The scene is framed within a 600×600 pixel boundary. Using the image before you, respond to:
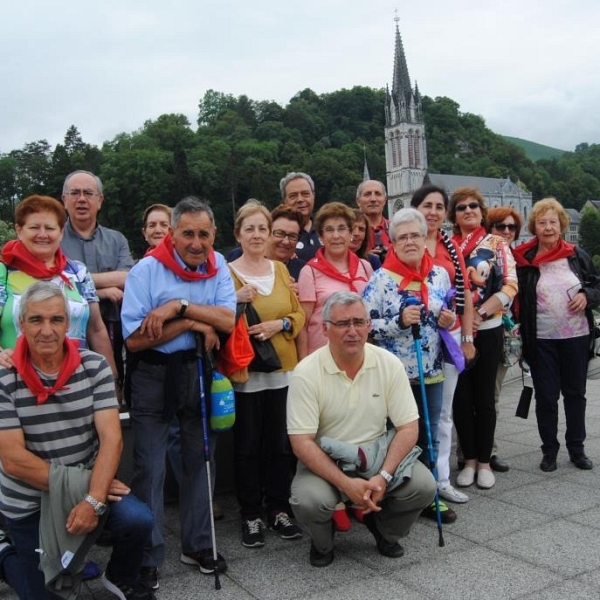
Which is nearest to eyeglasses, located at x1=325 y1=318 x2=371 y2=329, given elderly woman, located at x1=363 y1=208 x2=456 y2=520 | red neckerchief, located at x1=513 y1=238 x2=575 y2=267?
elderly woman, located at x1=363 y1=208 x2=456 y2=520

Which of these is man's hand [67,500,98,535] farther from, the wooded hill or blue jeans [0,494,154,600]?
the wooded hill

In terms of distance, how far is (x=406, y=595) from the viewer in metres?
3.43

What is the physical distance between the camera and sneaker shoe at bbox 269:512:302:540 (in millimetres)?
4281

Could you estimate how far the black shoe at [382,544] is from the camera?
3943 mm

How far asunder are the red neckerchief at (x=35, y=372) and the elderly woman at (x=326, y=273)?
70.1 inches

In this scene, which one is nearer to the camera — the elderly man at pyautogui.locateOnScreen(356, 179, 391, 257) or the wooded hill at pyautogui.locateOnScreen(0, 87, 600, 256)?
the elderly man at pyautogui.locateOnScreen(356, 179, 391, 257)

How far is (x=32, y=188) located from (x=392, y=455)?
70.4 m

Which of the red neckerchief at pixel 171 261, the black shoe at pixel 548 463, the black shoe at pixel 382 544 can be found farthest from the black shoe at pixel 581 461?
the red neckerchief at pixel 171 261

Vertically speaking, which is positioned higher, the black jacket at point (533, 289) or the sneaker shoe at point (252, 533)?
the black jacket at point (533, 289)

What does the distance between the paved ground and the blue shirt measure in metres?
1.36

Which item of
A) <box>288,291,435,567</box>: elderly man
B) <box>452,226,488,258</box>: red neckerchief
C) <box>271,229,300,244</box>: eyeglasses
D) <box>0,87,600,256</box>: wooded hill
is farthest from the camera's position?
<box>0,87,600,256</box>: wooded hill

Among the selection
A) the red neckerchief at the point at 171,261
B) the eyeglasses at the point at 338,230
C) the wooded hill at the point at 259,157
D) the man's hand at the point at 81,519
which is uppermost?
the wooded hill at the point at 259,157

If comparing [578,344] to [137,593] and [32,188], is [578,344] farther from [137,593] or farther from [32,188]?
[32,188]

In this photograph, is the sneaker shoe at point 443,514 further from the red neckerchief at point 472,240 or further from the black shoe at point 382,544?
the red neckerchief at point 472,240
